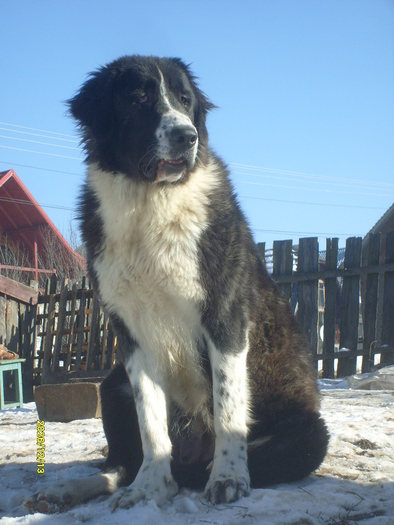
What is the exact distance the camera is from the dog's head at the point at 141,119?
3062 mm

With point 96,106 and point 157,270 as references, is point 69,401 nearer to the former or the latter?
point 157,270

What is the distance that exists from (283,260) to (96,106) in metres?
5.42

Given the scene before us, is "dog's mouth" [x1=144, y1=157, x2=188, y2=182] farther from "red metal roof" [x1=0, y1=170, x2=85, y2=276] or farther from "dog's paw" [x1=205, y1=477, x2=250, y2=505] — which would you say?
"red metal roof" [x1=0, y1=170, x2=85, y2=276]

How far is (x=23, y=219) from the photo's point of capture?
20.3 meters

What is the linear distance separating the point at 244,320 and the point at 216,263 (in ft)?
1.09

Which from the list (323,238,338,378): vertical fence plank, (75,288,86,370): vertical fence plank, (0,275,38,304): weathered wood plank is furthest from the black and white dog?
(0,275,38,304): weathered wood plank

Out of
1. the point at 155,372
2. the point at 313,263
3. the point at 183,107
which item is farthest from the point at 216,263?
the point at 313,263

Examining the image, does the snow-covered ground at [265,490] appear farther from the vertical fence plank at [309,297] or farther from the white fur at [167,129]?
the vertical fence plank at [309,297]

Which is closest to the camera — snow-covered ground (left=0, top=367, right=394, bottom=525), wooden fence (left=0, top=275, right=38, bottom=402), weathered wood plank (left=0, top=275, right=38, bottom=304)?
snow-covered ground (left=0, top=367, right=394, bottom=525)

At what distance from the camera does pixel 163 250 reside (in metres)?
2.90

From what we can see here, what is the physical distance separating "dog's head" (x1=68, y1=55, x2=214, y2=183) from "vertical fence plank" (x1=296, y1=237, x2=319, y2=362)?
194 inches

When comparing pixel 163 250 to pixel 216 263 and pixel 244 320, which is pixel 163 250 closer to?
pixel 216 263

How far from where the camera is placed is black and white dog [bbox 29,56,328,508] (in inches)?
110

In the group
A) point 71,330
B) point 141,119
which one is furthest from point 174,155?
point 71,330
